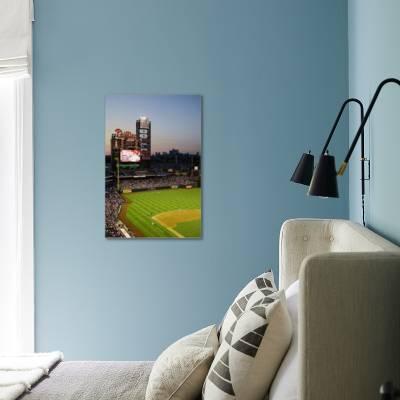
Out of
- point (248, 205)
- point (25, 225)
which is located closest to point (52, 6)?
point (25, 225)

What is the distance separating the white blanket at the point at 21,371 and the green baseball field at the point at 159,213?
1351 millimetres

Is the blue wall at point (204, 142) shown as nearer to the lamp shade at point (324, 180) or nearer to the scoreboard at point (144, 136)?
the scoreboard at point (144, 136)

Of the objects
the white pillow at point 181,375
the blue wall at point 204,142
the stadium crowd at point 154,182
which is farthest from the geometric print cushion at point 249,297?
the stadium crowd at point 154,182

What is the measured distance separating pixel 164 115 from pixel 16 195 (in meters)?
1.01

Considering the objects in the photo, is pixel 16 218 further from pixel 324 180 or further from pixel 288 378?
pixel 288 378

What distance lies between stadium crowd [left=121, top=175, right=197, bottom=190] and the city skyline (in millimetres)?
179

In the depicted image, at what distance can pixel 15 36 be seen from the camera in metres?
3.81

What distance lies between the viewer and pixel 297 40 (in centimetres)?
385

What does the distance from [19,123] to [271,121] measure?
1.52m

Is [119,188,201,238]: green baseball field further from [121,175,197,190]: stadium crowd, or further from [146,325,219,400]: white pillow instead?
[146,325,219,400]: white pillow

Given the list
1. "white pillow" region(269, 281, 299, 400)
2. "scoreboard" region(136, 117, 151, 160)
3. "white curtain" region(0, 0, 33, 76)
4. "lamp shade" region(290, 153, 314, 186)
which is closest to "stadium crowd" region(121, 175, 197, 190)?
"scoreboard" region(136, 117, 151, 160)

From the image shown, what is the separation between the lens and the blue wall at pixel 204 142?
12.6ft

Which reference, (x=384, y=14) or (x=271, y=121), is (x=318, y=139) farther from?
(x=384, y=14)

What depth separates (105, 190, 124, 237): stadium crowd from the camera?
390cm
